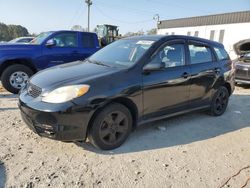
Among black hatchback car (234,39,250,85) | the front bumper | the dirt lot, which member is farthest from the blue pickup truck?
black hatchback car (234,39,250,85)

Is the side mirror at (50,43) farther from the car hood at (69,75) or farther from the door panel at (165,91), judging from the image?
the door panel at (165,91)

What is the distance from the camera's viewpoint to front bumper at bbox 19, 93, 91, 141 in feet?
11.9

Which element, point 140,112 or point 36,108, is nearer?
point 36,108

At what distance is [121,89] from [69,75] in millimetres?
782

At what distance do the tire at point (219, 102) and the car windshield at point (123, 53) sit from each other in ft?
7.01

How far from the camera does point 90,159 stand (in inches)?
151

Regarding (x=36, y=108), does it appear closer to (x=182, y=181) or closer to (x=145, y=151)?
(x=145, y=151)

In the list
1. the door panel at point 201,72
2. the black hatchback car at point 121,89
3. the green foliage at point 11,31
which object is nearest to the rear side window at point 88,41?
the black hatchback car at point 121,89

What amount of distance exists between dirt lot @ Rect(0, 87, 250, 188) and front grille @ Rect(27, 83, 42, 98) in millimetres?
758

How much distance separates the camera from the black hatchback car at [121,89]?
12.2ft

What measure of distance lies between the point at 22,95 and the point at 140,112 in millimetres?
1760

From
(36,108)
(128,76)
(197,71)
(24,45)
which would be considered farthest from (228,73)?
(24,45)

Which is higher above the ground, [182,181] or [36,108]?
[36,108]

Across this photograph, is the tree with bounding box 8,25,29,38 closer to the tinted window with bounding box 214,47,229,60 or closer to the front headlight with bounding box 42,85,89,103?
the tinted window with bounding box 214,47,229,60
